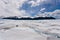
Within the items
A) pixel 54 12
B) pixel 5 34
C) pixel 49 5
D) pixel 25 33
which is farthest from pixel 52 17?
pixel 5 34

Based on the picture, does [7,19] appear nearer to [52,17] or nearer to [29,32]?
[29,32]

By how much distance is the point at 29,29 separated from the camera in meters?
1.84

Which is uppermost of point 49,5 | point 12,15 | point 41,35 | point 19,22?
point 49,5

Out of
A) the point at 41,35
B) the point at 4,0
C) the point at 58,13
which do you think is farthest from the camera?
the point at 4,0

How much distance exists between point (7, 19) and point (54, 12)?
0.81 meters

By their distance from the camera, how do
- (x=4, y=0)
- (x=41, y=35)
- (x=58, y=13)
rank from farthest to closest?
(x=4, y=0), (x=58, y=13), (x=41, y=35)

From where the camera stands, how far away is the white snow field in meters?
1.63

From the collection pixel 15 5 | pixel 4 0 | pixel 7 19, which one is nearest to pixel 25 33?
pixel 7 19

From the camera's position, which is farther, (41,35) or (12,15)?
(12,15)

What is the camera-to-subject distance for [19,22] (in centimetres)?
190

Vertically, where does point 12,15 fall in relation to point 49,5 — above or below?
below

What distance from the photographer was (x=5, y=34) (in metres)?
1.72

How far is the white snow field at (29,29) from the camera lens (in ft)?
5.36

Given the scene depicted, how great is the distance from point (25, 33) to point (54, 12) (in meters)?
0.60
